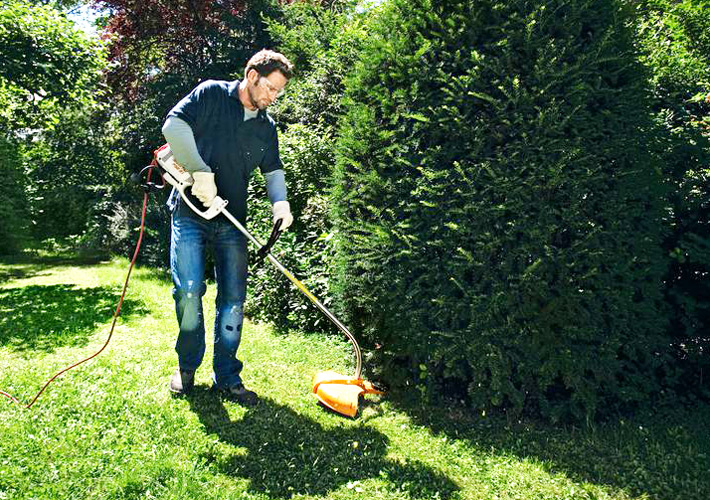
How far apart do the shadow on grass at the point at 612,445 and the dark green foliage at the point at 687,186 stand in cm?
46

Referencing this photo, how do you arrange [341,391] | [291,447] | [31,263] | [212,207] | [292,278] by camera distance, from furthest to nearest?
[31,263], [341,391], [292,278], [212,207], [291,447]

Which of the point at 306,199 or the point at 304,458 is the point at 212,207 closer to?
the point at 304,458

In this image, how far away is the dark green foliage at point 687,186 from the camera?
4.10m

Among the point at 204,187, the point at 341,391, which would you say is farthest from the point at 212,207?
the point at 341,391

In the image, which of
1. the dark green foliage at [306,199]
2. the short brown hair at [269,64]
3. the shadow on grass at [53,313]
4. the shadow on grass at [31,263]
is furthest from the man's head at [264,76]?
the shadow on grass at [31,263]

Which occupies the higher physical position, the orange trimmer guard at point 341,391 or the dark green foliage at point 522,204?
the dark green foliage at point 522,204

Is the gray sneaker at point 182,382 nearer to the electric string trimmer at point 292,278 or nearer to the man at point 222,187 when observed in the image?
the man at point 222,187

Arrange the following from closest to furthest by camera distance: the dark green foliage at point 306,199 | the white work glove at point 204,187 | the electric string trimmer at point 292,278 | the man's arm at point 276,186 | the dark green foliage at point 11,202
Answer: the white work glove at point 204,187, the electric string trimmer at point 292,278, the man's arm at point 276,186, the dark green foliage at point 306,199, the dark green foliage at point 11,202

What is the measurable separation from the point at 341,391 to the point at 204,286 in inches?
48.8

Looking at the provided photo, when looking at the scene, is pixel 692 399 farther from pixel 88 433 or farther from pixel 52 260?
pixel 52 260

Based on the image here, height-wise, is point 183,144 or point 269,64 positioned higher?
point 269,64

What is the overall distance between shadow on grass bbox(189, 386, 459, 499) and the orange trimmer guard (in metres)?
0.19

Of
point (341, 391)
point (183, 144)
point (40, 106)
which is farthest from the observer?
point (40, 106)

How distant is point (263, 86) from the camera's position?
3.79 m
